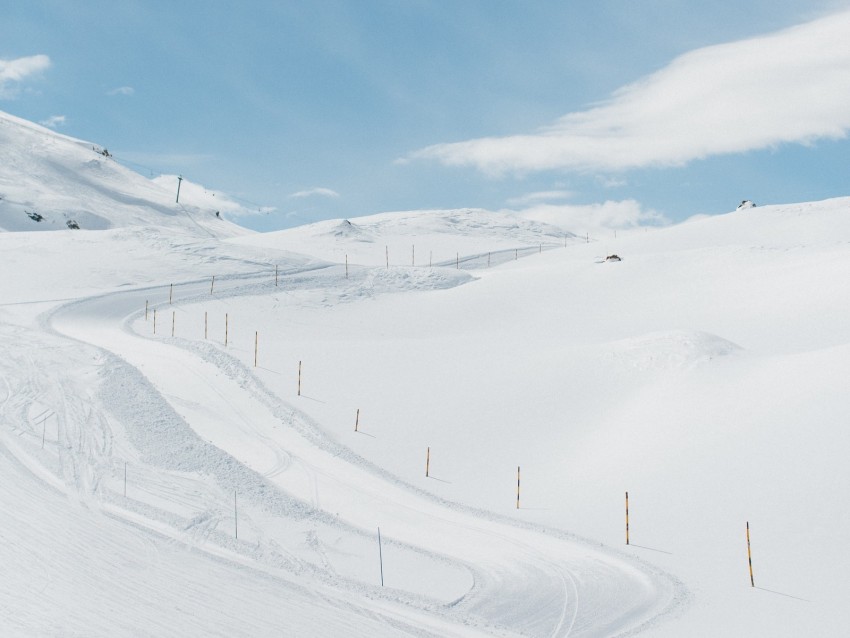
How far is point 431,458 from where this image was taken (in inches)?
1065

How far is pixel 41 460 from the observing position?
75.0 ft

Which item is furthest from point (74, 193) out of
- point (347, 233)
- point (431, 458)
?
point (431, 458)

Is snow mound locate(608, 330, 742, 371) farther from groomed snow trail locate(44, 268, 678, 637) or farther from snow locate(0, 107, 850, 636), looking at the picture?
groomed snow trail locate(44, 268, 678, 637)

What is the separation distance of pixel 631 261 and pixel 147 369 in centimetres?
3737

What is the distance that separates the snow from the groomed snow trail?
9cm

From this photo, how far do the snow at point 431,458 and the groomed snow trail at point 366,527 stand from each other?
0.09 metres

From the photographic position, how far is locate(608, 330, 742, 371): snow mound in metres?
30.1

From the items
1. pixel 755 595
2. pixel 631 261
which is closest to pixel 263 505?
pixel 755 595

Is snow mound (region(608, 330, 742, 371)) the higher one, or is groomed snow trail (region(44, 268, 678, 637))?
snow mound (region(608, 330, 742, 371))

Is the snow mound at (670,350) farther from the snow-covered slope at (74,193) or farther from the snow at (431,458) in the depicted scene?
the snow-covered slope at (74,193)

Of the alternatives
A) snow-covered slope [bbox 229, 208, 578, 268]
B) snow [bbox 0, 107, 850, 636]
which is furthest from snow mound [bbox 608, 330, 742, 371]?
snow-covered slope [bbox 229, 208, 578, 268]

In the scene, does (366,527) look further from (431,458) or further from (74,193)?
(74,193)

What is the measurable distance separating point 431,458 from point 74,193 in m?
129

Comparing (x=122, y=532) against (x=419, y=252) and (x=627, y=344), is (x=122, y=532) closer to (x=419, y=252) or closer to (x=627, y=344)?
(x=627, y=344)
